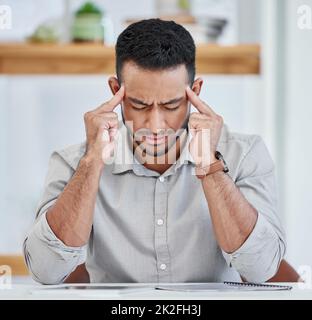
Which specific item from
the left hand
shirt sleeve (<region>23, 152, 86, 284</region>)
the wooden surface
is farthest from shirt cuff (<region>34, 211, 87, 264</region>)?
the wooden surface

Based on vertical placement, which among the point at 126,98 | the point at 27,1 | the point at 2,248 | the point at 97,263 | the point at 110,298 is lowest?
the point at 2,248

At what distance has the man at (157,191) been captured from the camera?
3.51ft

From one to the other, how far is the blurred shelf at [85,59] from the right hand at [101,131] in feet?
3.35

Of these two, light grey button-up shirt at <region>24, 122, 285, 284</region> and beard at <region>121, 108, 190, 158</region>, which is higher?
beard at <region>121, 108, 190, 158</region>

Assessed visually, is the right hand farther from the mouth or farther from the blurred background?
the blurred background

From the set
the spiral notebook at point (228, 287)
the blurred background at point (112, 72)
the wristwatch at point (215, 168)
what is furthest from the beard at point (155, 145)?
the blurred background at point (112, 72)

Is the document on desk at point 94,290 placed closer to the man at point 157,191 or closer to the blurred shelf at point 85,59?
the man at point 157,191

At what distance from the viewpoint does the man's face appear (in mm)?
1110

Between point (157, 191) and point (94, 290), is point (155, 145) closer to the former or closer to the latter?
point (157, 191)

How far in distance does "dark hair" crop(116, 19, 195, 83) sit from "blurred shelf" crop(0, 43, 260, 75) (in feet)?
3.10

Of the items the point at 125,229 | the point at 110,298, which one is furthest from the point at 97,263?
the point at 110,298
